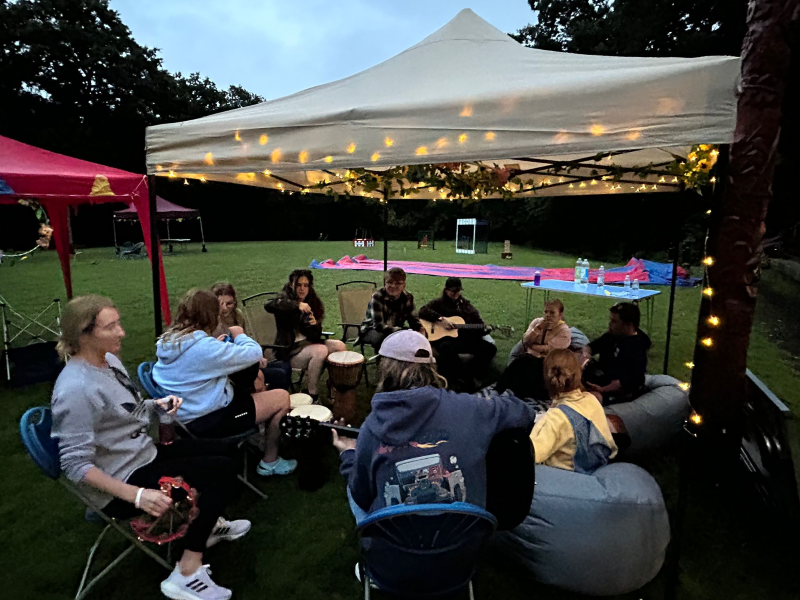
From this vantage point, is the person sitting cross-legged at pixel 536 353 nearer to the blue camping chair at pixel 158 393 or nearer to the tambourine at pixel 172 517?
the blue camping chair at pixel 158 393

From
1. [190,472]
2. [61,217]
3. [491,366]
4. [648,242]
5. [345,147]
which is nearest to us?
[190,472]

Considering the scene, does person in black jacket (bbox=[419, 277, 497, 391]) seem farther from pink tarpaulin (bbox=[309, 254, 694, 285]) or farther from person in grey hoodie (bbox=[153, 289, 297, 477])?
pink tarpaulin (bbox=[309, 254, 694, 285])

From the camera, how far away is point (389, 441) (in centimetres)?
160

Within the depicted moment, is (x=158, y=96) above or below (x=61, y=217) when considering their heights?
above


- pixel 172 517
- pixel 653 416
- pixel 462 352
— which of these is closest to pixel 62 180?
pixel 172 517

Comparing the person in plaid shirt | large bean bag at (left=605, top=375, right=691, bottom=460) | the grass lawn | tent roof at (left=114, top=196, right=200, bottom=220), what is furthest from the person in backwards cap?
tent roof at (left=114, top=196, right=200, bottom=220)

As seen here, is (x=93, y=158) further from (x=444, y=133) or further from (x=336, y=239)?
(x=444, y=133)

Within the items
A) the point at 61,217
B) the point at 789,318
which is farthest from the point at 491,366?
the point at 789,318

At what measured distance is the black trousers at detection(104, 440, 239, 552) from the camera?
2150 mm

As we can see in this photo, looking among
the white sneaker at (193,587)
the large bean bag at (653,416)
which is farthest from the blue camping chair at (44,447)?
the large bean bag at (653,416)

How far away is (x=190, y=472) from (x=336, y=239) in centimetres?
3642

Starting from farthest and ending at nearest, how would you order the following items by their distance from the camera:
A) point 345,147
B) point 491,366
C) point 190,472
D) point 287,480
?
point 491,366
point 287,480
point 345,147
point 190,472

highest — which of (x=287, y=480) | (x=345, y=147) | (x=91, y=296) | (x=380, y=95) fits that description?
(x=380, y=95)

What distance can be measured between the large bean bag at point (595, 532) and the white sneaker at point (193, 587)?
149cm
